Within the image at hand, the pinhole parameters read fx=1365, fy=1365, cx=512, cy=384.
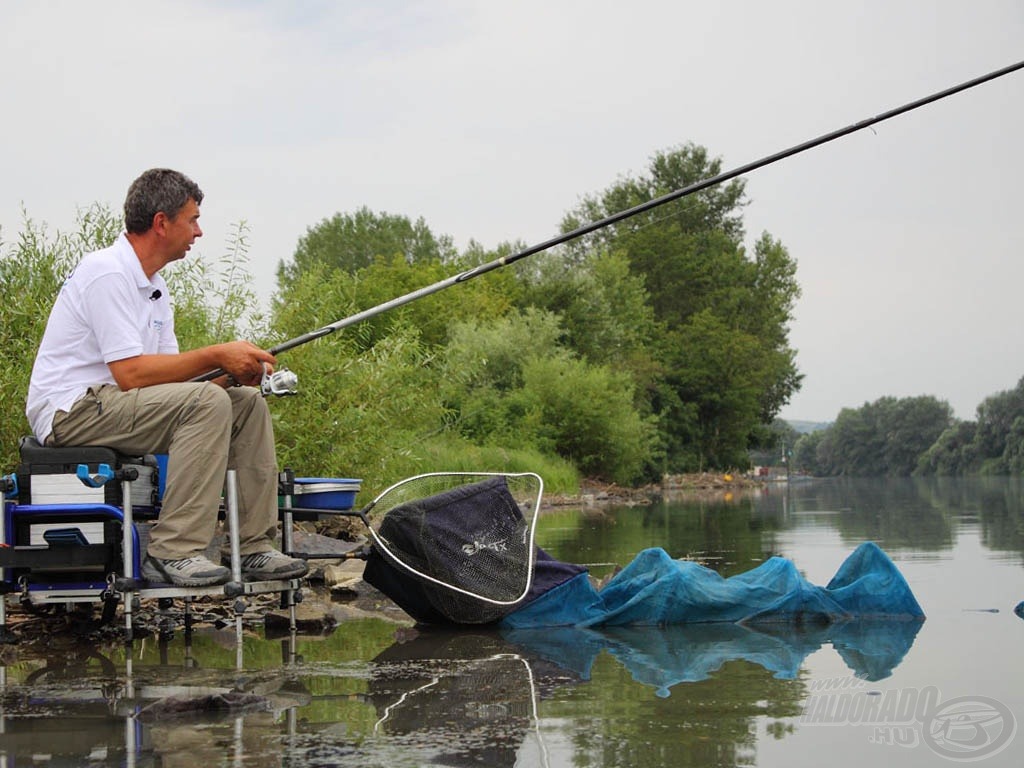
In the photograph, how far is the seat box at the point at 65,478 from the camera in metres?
5.50

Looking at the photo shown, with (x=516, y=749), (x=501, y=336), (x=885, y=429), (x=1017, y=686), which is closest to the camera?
(x=516, y=749)

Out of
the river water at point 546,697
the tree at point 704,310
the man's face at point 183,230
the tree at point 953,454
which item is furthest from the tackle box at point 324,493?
the tree at point 953,454

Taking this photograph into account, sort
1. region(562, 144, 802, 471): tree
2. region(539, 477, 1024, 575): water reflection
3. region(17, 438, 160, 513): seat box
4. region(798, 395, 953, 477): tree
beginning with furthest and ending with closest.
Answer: region(798, 395, 953, 477): tree → region(562, 144, 802, 471): tree → region(539, 477, 1024, 575): water reflection → region(17, 438, 160, 513): seat box

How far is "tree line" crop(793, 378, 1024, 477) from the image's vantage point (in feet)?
238

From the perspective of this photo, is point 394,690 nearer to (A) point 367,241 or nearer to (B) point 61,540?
(B) point 61,540

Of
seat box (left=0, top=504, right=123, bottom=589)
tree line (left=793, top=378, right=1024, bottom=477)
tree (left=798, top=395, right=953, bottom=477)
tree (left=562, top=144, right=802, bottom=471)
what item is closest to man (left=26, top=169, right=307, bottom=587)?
seat box (left=0, top=504, right=123, bottom=589)

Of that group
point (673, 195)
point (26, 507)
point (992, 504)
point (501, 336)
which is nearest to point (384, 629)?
point (26, 507)

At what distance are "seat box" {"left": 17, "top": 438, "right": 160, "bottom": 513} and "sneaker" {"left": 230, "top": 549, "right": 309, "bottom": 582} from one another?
1.80 feet

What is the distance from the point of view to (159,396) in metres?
5.49

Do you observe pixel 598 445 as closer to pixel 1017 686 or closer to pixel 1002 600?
pixel 1002 600

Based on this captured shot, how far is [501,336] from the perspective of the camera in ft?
133

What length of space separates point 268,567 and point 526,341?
3531cm

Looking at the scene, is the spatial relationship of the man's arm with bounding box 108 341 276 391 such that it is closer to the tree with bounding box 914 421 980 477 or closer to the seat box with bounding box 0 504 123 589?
the seat box with bounding box 0 504 123 589

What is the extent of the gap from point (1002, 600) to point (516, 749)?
14.3 feet
